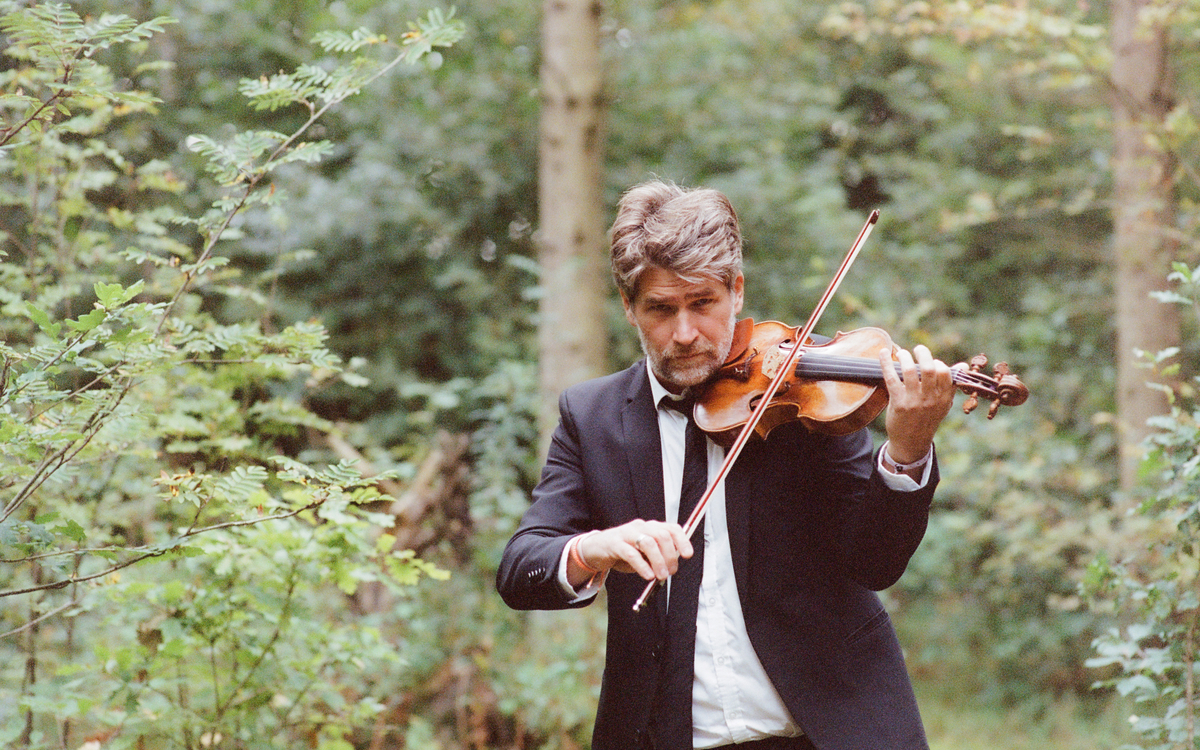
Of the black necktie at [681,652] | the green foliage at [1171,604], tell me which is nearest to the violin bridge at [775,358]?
the black necktie at [681,652]

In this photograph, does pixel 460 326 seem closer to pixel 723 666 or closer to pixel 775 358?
pixel 775 358

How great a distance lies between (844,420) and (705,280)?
0.42 metres

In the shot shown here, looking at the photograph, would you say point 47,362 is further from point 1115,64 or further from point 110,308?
point 1115,64

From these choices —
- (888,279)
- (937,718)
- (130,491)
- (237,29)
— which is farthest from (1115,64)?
(237,29)

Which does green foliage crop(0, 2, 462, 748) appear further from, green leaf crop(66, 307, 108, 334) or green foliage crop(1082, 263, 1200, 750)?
green foliage crop(1082, 263, 1200, 750)

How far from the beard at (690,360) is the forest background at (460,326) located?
2.25 feet

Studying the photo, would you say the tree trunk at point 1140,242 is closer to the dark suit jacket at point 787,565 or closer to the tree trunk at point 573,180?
the tree trunk at point 573,180

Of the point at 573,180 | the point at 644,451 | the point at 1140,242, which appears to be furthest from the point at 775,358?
the point at 1140,242

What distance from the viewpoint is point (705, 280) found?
216 centimetres

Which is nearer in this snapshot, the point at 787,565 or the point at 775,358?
the point at 787,565

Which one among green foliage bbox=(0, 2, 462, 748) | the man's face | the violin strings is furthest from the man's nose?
green foliage bbox=(0, 2, 462, 748)

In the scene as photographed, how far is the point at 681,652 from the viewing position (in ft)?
6.75

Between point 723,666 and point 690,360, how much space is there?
2.12 feet

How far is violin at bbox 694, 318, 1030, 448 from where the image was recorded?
2.06 meters
